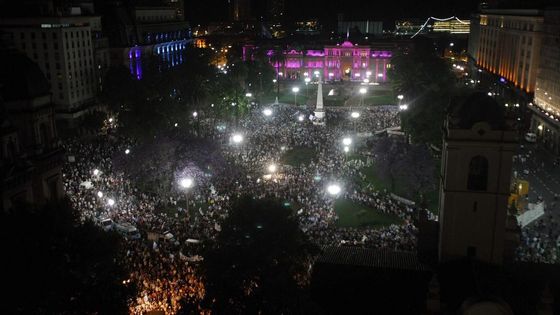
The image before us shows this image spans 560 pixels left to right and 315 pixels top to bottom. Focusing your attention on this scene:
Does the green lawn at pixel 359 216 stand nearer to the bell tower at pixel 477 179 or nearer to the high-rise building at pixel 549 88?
the bell tower at pixel 477 179

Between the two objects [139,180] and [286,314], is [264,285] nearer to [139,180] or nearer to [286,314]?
[286,314]

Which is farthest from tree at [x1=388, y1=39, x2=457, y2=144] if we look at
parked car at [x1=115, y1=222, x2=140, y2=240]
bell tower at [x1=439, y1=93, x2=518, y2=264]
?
parked car at [x1=115, y1=222, x2=140, y2=240]

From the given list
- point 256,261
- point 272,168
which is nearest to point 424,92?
point 272,168

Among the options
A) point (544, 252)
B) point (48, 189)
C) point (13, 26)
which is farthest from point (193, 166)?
point (13, 26)

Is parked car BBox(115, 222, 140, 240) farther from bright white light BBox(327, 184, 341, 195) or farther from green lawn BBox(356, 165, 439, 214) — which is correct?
green lawn BBox(356, 165, 439, 214)

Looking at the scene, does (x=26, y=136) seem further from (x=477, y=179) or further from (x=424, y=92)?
(x=424, y=92)

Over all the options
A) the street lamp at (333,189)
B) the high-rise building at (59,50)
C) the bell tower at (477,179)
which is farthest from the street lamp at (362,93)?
the bell tower at (477,179)
